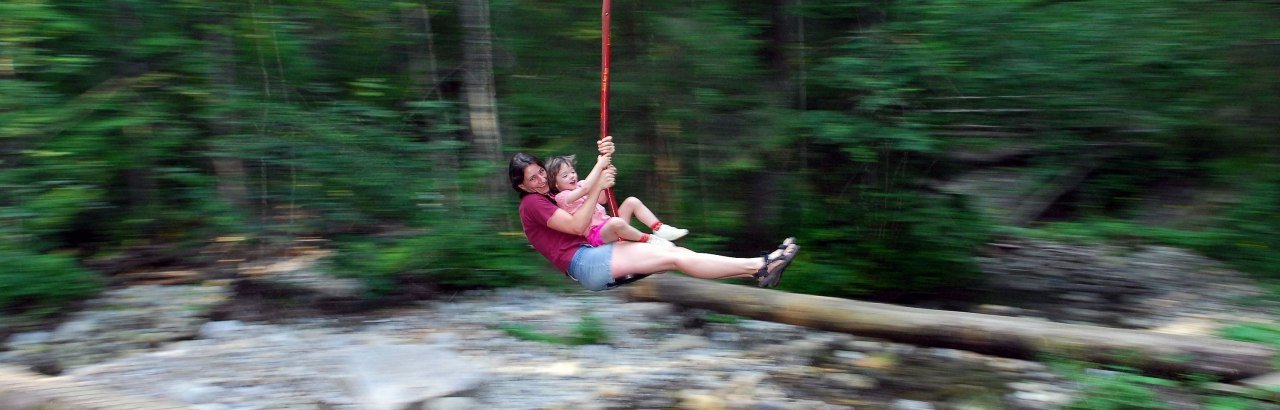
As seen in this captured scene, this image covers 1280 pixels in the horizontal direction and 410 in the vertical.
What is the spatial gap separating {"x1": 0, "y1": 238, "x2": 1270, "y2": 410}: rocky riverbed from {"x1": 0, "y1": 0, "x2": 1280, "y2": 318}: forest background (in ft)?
1.26

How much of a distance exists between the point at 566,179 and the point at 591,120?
193cm

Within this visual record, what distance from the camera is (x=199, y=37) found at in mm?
6957

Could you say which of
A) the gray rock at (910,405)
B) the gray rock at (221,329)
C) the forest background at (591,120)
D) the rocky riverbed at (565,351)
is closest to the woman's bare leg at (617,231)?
the rocky riverbed at (565,351)

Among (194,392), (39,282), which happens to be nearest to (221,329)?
(39,282)

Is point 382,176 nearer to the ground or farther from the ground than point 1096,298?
farther from the ground

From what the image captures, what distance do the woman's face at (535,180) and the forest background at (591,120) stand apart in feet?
5.80

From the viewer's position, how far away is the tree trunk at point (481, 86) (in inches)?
280

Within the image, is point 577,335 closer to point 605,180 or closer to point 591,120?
point 591,120

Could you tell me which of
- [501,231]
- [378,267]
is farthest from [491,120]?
[378,267]

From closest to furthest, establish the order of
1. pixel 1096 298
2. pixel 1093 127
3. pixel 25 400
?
pixel 25 400
pixel 1093 127
pixel 1096 298

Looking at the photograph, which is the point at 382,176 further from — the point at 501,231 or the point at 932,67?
the point at 932,67

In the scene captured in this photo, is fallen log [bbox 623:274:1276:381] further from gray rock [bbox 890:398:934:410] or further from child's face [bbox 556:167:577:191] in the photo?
child's face [bbox 556:167:577:191]

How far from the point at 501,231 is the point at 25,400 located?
315cm

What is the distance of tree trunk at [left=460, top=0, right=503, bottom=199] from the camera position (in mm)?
7121
